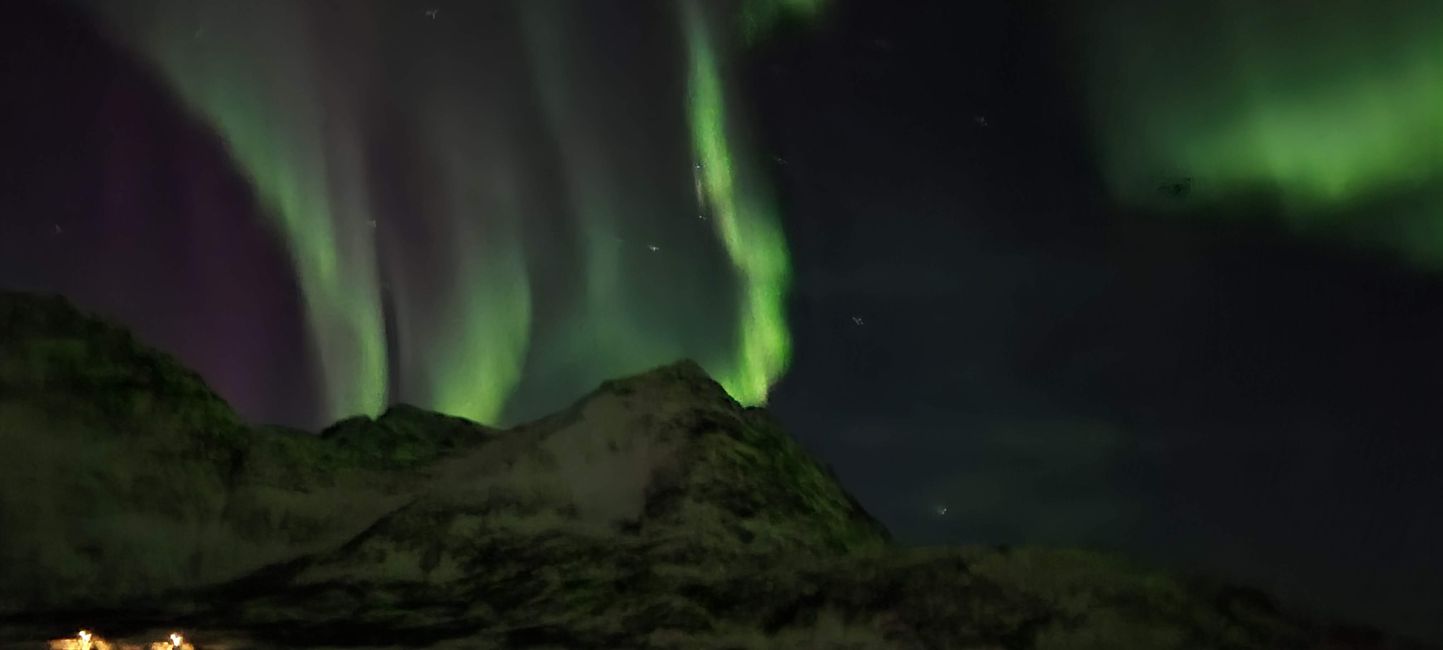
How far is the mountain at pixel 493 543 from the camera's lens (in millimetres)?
22922

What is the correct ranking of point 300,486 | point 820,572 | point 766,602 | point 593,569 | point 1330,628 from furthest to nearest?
point 300,486 < point 593,569 < point 820,572 < point 766,602 < point 1330,628

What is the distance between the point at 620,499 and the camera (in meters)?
39.3

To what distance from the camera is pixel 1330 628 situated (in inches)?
854

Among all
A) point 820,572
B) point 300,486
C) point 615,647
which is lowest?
point 615,647

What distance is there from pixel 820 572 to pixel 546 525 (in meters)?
13.9

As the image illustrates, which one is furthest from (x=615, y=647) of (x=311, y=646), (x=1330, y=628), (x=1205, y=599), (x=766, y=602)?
(x=1330, y=628)

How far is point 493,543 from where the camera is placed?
34.6 meters

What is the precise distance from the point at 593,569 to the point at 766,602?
799cm

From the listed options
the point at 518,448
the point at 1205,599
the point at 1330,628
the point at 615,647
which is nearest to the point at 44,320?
the point at 518,448

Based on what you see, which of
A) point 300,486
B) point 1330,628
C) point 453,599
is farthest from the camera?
point 300,486

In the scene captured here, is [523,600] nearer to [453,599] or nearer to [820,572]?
[453,599]

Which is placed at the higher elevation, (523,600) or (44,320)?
(44,320)

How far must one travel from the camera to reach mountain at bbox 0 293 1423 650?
75.2ft

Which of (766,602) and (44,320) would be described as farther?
(44,320)
